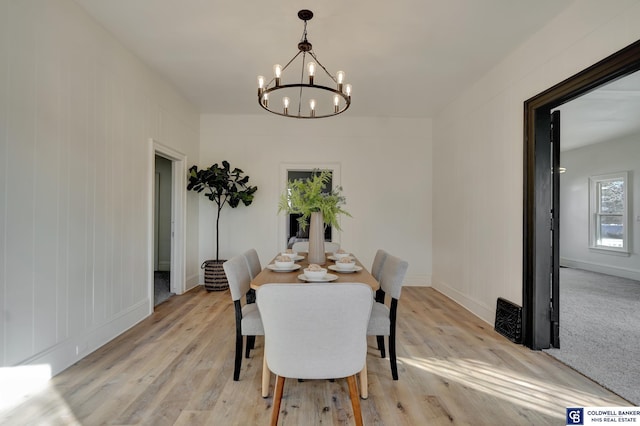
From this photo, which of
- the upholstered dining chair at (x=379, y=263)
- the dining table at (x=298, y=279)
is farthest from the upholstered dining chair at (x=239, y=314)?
the upholstered dining chair at (x=379, y=263)

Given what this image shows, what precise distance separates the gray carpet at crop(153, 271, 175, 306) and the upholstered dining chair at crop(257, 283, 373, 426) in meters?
3.16

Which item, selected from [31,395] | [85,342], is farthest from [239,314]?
[85,342]

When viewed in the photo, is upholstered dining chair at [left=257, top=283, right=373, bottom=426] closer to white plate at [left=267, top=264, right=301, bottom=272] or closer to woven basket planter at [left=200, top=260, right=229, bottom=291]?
white plate at [left=267, top=264, right=301, bottom=272]

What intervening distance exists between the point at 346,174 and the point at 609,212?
574cm

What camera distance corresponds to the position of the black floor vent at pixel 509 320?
2892 mm

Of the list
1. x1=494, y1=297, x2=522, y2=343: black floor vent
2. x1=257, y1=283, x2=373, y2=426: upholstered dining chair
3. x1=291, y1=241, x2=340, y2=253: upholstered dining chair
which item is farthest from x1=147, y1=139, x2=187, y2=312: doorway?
x1=494, y1=297, x2=522, y2=343: black floor vent

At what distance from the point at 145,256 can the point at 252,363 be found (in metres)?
1.94

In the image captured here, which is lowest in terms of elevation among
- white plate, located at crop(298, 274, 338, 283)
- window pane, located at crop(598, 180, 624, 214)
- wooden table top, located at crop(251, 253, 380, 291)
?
wooden table top, located at crop(251, 253, 380, 291)

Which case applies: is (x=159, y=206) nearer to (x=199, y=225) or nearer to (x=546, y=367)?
(x=199, y=225)

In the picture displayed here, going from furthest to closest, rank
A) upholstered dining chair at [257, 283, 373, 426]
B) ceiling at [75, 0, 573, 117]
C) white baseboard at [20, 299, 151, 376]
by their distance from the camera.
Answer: ceiling at [75, 0, 573, 117] < white baseboard at [20, 299, 151, 376] < upholstered dining chair at [257, 283, 373, 426]

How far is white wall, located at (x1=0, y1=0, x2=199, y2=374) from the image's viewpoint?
1972mm

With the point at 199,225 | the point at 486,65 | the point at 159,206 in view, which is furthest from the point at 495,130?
the point at 159,206

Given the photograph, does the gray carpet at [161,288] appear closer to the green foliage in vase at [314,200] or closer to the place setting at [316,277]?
the green foliage in vase at [314,200]

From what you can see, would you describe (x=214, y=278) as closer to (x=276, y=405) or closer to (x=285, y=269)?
(x=285, y=269)
